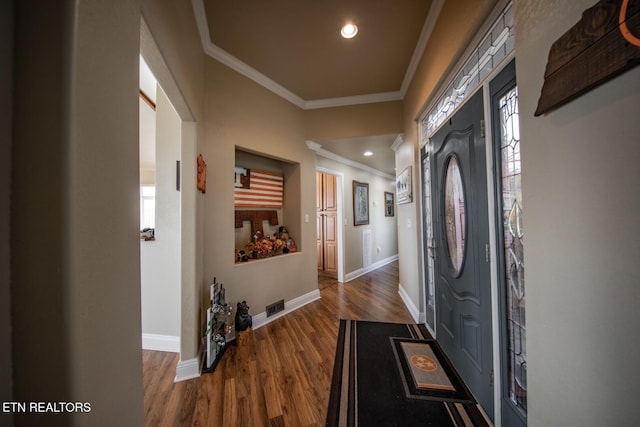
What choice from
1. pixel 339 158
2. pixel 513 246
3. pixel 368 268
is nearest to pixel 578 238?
pixel 513 246

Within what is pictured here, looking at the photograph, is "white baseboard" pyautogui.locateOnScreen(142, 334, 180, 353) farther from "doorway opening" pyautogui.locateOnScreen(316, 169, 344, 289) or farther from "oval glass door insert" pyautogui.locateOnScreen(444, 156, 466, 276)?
"oval glass door insert" pyautogui.locateOnScreen(444, 156, 466, 276)

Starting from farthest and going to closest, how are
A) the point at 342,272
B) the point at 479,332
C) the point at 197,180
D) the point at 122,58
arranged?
the point at 342,272, the point at 197,180, the point at 479,332, the point at 122,58

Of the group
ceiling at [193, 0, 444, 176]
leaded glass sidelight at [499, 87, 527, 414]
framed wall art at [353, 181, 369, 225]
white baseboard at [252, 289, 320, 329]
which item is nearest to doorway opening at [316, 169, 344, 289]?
framed wall art at [353, 181, 369, 225]

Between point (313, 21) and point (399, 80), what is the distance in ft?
4.41

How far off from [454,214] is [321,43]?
1.98 meters

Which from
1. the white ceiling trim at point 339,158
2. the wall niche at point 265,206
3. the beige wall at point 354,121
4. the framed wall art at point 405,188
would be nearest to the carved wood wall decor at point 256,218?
the wall niche at point 265,206

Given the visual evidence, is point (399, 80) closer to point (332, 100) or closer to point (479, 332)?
point (332, 100)

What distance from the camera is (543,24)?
76cm

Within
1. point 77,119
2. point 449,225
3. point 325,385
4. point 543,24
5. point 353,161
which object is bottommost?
point 325,385

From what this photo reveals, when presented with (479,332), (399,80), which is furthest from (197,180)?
(399,80)

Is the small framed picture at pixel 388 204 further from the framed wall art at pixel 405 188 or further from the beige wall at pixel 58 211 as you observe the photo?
the beige wall at pixel 58 211

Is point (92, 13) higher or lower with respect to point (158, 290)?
higher

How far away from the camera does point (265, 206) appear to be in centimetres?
290

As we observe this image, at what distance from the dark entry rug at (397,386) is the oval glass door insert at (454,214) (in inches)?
31.3
